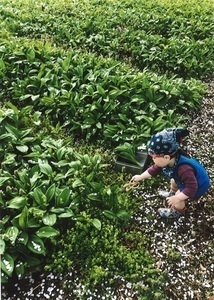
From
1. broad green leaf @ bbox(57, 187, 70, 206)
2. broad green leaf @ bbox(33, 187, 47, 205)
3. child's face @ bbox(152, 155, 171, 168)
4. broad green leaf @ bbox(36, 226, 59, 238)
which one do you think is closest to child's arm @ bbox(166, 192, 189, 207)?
child's face @ bbox(152, 155, 171, 168)

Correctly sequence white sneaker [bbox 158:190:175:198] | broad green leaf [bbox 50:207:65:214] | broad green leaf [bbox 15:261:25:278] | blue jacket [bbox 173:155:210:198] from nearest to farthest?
broad green leaf [bbox 15:261:25:278] → blue jacket [bbox 173:155:210:198] → broad green leaf [bbox 50:207:65:214] → white sneaker [bbox 158:190:175:198]

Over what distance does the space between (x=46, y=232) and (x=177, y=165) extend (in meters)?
1.81

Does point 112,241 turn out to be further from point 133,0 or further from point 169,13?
point 133,0

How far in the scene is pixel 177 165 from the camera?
4590 mm

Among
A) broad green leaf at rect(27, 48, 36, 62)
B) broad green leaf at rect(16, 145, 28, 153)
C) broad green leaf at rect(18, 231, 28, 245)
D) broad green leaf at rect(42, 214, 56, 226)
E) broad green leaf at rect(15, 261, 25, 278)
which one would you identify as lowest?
broad green leaf at rect(15, 261, 25, 278)

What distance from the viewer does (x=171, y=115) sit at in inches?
264

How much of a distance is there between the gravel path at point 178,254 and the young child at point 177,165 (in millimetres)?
427

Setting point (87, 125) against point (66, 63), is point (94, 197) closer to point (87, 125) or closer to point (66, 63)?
point (87, 125)

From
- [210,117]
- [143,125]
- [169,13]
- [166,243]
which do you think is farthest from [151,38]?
[166,243]

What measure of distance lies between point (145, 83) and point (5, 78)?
2.80 metres

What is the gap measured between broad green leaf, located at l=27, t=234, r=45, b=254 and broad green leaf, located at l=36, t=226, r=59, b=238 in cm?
5

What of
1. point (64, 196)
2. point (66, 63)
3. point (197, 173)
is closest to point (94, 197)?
point (64, 196)

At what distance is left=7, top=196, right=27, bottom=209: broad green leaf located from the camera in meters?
4.63

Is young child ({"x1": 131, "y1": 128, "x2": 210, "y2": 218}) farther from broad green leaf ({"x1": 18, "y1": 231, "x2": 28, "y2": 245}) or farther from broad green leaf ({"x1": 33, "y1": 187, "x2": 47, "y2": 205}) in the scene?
Result: broad green leaf ({"x1": 18, "y1": 231, "x2": 28, "y2": 245})
